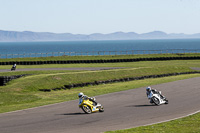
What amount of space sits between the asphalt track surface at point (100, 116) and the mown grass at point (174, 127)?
106 centimetres

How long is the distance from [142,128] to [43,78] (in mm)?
24009

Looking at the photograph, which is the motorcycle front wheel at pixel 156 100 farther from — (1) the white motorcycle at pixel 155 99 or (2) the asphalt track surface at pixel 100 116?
(2) the asphalt track surface at pixel 100 116

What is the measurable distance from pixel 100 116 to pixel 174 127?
492 centimetres

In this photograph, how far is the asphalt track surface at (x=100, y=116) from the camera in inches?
680

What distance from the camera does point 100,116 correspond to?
2031cm

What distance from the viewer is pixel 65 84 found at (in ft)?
127

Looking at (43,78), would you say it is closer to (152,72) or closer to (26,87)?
(26,87)

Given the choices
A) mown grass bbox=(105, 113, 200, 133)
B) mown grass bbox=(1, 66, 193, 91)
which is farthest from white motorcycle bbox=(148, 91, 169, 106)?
mown grass bbox=(1, 66, 193, 91)

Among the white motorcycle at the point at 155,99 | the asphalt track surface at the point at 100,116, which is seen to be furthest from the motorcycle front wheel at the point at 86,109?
the white motorcycle at the point at 155,99

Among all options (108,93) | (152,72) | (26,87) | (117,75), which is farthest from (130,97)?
(152,72)

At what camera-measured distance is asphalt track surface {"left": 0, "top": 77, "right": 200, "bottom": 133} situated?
17.3 m

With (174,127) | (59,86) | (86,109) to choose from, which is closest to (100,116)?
(86,109)

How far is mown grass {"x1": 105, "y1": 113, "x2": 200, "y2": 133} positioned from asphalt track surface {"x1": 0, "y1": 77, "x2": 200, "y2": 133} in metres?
1.06

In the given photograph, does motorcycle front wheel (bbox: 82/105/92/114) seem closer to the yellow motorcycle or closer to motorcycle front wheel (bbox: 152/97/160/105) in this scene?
the yellow motorcycle
